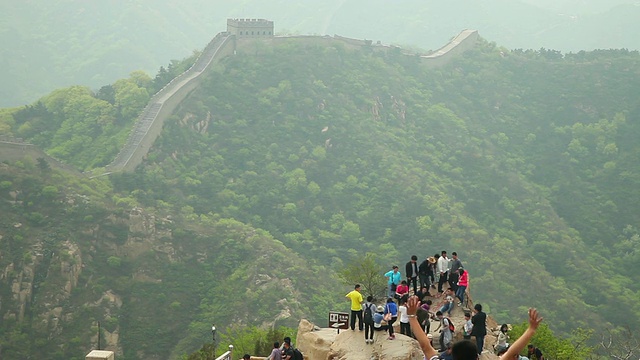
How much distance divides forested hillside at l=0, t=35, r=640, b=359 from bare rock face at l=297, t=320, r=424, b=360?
78.0ft

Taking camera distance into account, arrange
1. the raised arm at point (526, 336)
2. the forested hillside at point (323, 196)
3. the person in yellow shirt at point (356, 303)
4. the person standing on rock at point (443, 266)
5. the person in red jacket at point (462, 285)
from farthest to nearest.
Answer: the forested hillside at point (323, 196)
the person standing on rock at point (443, 266)
the person in red jacket at point (462, 285)
the person in yellow shirt at point (356, 303)
the raised arm at point (526, 336)

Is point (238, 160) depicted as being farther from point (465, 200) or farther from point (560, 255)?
point (560, 255)

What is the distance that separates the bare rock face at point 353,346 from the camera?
19219mm

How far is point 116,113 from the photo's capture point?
65812mm

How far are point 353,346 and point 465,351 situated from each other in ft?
39.5

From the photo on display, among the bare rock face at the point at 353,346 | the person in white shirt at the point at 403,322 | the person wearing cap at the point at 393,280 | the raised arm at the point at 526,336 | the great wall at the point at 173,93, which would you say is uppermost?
the great wall at the point at 173,93

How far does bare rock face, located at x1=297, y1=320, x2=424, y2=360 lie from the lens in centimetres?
1922

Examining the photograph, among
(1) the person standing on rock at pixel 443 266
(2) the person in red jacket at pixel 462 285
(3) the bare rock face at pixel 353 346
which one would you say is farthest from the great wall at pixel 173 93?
(2) the person in red jacket at pixel 462 285

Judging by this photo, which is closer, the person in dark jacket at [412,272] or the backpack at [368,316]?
the backpack at [368,316]

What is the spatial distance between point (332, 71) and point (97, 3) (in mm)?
110586

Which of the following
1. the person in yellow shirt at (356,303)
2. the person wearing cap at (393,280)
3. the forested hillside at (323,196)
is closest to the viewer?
the person in yellow shirt at (356,303)

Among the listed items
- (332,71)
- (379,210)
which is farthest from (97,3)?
(379,210)

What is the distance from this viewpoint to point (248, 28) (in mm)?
72750

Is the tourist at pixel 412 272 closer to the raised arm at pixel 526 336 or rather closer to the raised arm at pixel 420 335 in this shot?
the raised arm at pixel 420 335
